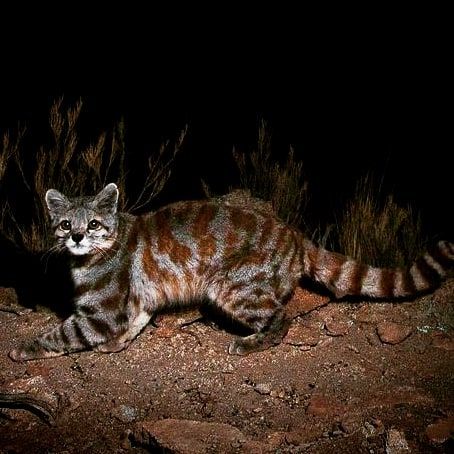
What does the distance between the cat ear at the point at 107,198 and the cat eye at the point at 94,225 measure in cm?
13

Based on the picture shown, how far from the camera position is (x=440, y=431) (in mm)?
3352

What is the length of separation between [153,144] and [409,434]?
6419 millimetres

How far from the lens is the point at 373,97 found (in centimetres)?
876

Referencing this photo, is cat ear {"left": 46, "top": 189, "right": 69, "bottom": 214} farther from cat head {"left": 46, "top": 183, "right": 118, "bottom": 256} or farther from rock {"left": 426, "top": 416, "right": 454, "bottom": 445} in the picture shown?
rock {"left": 426, "top": 416, "right": 454, "bottom": 445}

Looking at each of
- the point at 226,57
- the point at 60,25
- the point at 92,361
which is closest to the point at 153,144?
the point at 226,57

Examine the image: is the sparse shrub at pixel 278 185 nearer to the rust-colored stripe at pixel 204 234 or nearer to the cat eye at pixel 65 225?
the rust-colored stripe at pixel 204 234

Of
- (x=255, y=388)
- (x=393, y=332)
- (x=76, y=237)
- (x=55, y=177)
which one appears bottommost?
(x=255, y=388)

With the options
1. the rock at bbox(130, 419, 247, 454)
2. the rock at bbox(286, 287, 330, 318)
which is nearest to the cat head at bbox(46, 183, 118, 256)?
the rock at bbox(130, 419, 247, 454)

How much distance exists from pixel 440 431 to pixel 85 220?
290 centimetres

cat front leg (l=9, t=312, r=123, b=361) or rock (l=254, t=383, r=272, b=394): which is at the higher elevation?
rock (l=254, t=383, r=272, b=394)

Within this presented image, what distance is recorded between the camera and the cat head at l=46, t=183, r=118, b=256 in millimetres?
4480

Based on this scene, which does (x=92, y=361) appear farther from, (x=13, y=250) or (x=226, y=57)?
(x=226, y=57)

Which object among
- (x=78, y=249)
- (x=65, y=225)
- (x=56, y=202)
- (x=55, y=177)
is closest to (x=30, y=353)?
(x=78, y=249)

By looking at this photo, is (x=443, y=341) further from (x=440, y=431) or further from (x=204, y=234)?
(x=204, y=234)
